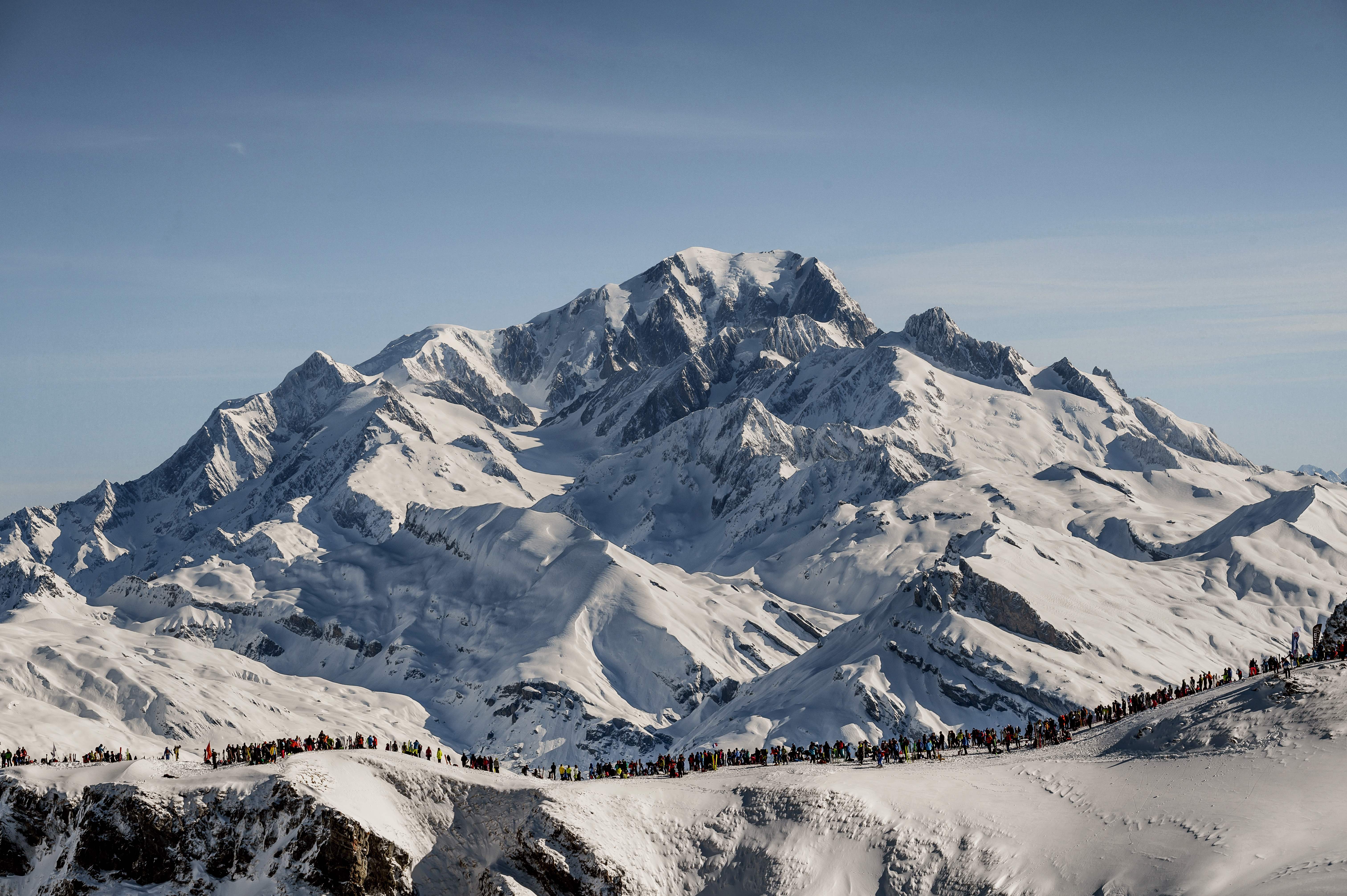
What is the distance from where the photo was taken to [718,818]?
348 ft

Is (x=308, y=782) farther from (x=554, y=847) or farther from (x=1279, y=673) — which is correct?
(x=1279, y=673)

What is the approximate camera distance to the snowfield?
95.2m

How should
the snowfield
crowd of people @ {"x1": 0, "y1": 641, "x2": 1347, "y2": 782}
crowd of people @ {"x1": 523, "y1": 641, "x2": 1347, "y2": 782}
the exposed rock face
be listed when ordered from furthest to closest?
1. crowd of people @ {"x1": 523, "y1": 641, "x2": 1347, "y2": 782}
2. crowd of people @ {"x1": 0, "y1": 641, "x2": 1347, "y2": 782}
3. the exposed rock face
4. the snowfield

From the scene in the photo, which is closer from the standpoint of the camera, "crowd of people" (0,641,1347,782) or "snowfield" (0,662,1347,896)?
"snowfield" (0,662,1347,896)

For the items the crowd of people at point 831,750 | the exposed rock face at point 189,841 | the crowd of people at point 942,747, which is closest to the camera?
the exposed rock face at point 189,841

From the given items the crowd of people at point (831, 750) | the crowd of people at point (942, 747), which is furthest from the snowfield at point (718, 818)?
the crowd of people at point (942, 747)

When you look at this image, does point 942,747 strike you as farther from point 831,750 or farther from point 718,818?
point 718,818

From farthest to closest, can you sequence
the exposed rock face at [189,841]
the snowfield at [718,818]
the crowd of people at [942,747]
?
the crowd of people at [942,747] < the exposed rock face at [189,841] < the snowfield at [718,818]

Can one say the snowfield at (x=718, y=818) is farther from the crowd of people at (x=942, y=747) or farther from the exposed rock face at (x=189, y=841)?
the crowd of people at (x=942, y=747)

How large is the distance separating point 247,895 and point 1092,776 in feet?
221

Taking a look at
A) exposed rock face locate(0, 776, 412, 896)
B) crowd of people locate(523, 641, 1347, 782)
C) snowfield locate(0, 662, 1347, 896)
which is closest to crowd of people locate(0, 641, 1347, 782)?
crowd of people locate(523, 641, 1347, 782)

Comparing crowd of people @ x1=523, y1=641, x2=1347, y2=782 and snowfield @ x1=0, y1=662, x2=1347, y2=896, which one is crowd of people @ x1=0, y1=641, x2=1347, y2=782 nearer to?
crowd of people @ x1=523, y1=641, x2=1347, y2=782

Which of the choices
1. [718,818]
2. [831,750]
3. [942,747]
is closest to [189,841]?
[718,818]

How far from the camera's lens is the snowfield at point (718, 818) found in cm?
9519
